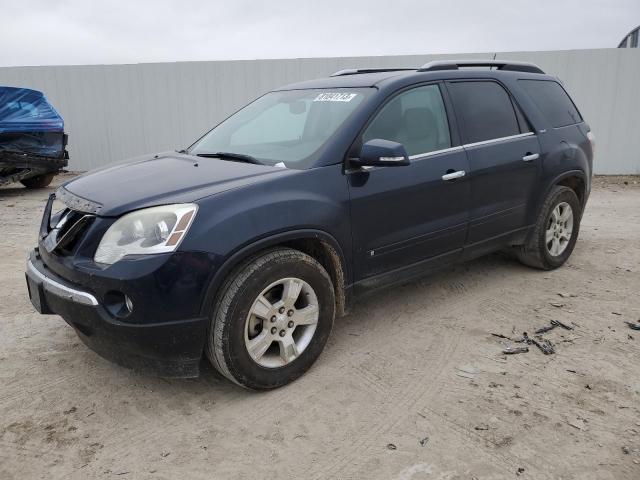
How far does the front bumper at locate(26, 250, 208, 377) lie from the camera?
2609mm

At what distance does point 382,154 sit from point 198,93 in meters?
9.69

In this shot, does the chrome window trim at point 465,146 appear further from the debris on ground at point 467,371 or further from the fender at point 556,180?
the debris on ground at point 467,371

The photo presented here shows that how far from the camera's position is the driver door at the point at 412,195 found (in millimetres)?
3324

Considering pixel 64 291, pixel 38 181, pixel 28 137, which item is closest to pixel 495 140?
pixel 64 291

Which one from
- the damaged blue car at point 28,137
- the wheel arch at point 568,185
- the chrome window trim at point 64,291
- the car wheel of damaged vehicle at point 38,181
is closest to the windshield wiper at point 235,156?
the chrome window trim at point 64,291

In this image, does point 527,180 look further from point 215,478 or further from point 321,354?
point 215,478

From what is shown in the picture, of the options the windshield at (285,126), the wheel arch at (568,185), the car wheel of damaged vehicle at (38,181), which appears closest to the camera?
the windshield at (285,126)

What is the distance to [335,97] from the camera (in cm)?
369

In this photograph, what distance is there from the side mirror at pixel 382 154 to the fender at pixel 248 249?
499 mm

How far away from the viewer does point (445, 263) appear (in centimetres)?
394

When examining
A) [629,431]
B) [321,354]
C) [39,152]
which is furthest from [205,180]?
[39,152]

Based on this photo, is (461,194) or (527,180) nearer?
(461,194)

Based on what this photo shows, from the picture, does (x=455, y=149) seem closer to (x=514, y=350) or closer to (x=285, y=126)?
(x=285, y=126)

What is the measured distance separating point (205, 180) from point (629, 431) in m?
2.50
